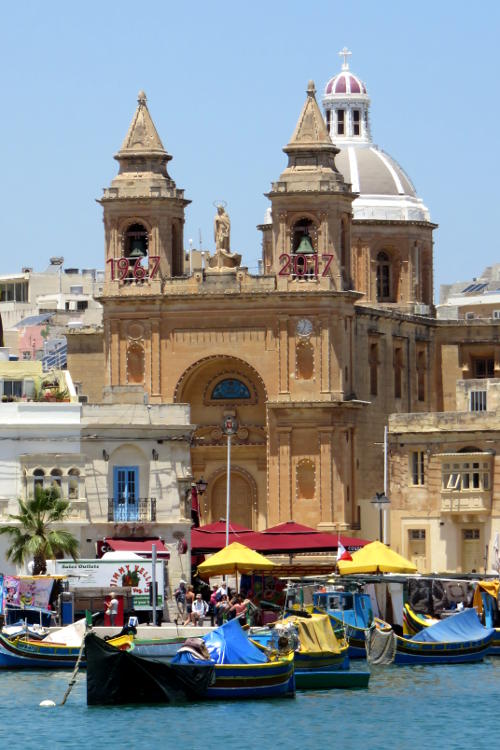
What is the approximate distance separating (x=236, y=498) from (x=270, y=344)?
6588 millimetres

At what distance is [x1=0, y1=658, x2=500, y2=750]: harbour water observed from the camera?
240ft

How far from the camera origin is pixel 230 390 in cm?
12225

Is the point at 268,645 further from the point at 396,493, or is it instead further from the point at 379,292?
the point at 379,292

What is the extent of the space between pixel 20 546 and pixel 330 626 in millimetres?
18508

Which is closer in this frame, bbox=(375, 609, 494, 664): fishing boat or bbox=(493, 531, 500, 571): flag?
bbox=(375, 609, 494, 664): fishing boat

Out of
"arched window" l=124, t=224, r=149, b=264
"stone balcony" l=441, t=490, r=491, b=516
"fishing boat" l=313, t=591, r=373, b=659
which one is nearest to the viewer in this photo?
"fishing boat" l=313, t=591, r=373, b=659

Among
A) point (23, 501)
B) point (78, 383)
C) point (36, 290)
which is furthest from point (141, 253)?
point (36, 290)

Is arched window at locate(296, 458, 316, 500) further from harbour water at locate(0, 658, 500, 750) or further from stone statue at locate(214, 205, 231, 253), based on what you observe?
harbour water at locate(0, 658, 500, 750)

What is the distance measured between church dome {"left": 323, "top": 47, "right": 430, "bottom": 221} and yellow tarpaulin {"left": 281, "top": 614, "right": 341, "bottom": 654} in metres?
51.4

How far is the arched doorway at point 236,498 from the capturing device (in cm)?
12131

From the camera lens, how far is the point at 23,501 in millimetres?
101188

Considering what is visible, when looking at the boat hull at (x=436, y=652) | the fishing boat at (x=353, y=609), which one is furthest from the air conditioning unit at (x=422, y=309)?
the fishing boat at (x=353, y=609)

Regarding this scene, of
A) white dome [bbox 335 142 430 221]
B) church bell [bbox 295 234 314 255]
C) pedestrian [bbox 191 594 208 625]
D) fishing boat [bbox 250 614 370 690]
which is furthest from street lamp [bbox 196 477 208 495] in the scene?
fishing boat [bbox 250 614 370 690]

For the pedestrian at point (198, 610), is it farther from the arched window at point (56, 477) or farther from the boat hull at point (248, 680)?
the boat hull at point (248, 680)
